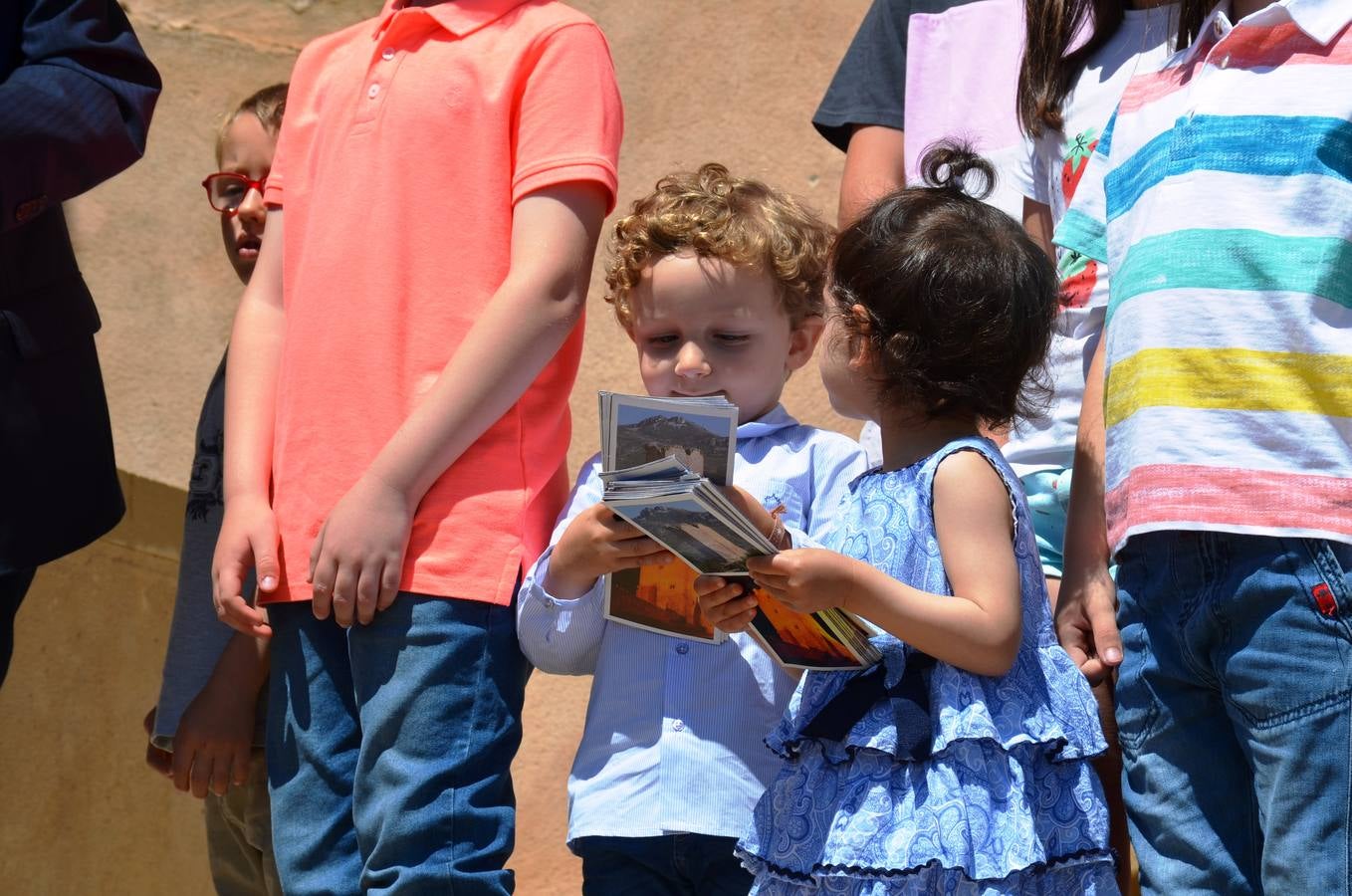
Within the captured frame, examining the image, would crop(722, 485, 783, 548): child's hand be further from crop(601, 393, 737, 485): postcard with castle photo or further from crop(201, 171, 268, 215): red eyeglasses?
crop(201, 171, 268, 215): red eyeglasses

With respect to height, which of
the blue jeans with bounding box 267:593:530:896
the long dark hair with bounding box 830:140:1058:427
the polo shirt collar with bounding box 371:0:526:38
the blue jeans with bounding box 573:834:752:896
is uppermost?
the polo shirt collar with bounding box 371:0:526:38

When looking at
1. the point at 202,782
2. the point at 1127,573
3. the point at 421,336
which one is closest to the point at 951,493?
the point at 1127,573

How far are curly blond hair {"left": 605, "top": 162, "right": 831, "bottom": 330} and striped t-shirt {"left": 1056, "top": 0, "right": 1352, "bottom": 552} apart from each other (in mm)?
518

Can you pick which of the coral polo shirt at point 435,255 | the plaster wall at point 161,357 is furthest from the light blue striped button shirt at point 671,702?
the plaster wall at point 161,357

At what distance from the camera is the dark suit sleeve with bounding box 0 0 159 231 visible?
245cm

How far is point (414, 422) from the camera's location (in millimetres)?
2293

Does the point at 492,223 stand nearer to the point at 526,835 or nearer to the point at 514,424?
the point at 514,424

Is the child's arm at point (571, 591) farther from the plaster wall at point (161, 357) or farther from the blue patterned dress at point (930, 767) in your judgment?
the plaster wall at point (161, 357)

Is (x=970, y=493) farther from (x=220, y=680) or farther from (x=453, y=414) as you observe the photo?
(x=220, y=680)

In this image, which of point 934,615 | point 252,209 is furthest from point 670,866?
point 252,209

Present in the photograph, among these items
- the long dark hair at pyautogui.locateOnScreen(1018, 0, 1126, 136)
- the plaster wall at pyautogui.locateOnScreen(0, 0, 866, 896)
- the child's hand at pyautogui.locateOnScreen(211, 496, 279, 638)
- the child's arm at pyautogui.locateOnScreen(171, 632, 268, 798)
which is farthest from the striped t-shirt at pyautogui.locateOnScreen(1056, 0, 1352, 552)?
the plaster wall at pyautogui.locateOnScreen(0, 0, 866, 896)

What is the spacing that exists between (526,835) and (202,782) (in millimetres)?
1320

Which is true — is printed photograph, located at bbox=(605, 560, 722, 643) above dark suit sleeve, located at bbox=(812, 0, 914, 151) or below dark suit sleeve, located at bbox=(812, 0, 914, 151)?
below

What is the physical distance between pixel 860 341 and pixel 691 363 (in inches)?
11.6
